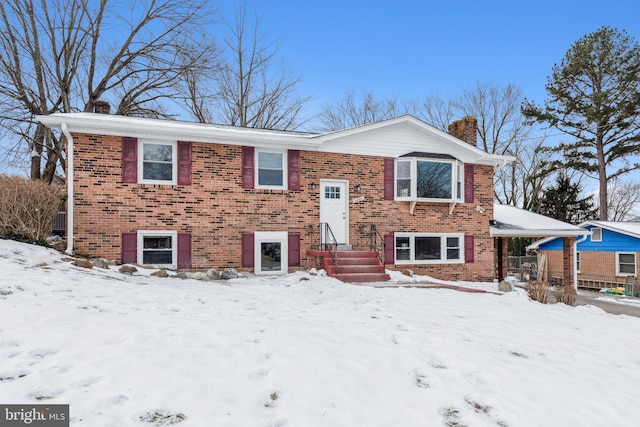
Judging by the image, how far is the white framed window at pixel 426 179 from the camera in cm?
1302

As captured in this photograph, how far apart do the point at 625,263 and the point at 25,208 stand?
86.9 ft

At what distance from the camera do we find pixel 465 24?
22.4 m

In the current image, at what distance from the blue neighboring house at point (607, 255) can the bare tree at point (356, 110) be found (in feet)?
47.4

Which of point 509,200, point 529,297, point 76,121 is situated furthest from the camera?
point 509,200

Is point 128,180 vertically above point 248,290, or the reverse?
point 128,180

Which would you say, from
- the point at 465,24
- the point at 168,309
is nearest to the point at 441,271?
the point at 168,309

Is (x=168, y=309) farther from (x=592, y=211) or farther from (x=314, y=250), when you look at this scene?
(x=592, y=211)

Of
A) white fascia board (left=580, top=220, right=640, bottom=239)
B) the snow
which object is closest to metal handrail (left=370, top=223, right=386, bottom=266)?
the snow

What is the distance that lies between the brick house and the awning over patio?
585mm

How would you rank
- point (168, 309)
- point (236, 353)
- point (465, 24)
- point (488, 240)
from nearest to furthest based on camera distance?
point (236, 353) < point (168, 309) < point (488, 240) < point (465, 24)

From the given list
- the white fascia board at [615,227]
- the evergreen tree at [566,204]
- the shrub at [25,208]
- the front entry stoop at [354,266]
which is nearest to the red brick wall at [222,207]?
the shrub at [25,208]

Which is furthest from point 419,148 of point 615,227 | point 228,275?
point 615,227

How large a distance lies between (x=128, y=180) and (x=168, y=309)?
646 cm

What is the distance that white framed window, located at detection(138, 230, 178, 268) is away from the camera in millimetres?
10797
